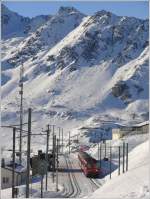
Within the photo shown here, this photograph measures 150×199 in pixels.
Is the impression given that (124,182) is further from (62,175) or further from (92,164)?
(62,175)

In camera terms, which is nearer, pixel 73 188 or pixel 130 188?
pixel 130 188

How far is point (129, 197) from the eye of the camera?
86.4ft

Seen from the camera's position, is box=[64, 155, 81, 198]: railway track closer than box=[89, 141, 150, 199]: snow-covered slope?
No

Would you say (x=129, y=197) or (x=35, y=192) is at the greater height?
(x=129, y=197)

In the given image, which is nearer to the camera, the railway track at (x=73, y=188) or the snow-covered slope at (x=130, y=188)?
the snow-covered slope at (x=130, y=188)

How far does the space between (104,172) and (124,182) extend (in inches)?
1681

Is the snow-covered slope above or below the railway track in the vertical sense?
above

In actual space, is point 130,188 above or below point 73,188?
above

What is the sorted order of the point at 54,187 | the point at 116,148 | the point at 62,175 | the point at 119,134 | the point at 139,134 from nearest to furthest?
the point at 54,187, the point at 62,175, the point at 116,148, the point at 139,134, the point at 119,134

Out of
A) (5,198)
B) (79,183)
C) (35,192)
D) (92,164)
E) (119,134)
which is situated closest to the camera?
(5,198)

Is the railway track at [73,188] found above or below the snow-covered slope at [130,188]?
below

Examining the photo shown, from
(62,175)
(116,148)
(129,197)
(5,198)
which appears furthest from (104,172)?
(129,197)

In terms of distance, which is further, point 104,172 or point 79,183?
point 104,172

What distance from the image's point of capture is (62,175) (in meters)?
77.1
